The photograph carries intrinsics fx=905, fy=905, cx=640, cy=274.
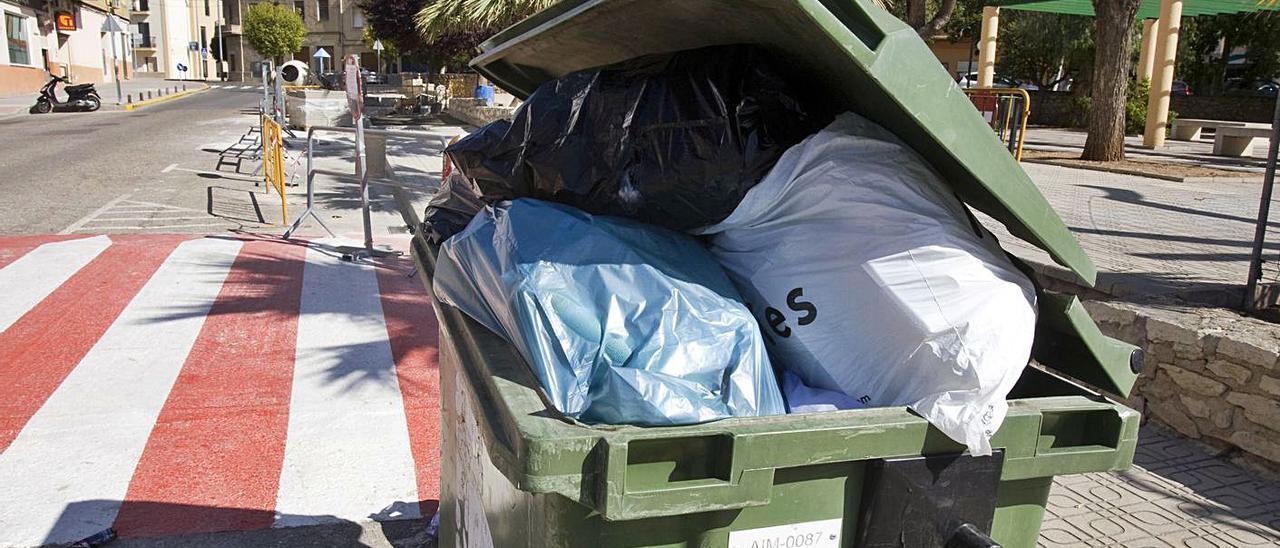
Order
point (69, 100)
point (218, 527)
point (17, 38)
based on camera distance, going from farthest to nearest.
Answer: point (17, 38)
point (69, 100)
point (218, 527)

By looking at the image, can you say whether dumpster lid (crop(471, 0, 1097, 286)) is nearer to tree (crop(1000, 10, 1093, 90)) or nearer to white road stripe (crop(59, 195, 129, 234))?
white road stripe (crop(59, 195, 129, 234))

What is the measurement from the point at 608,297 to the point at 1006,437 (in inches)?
33.4

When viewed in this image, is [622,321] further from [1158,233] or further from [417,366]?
[1158,233]

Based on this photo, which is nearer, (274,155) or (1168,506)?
(1168,506)

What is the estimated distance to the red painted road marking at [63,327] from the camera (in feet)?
15.5

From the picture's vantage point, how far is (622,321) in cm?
182

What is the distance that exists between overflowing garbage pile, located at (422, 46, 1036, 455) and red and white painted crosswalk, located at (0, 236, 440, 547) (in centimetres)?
202

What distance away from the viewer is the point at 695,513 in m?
1.67

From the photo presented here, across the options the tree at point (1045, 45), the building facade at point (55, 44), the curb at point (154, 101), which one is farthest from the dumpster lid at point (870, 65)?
the tree at point (1045, 45)

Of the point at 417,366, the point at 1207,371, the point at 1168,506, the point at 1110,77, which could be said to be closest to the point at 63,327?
the point at 417,366

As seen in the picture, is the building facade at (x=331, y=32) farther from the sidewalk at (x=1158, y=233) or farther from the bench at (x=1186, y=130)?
the sidewalk at (x=1158, y=233)

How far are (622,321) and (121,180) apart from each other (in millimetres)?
13467

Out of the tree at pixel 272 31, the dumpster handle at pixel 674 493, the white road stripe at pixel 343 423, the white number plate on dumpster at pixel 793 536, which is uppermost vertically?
the tree at pixel 272 31

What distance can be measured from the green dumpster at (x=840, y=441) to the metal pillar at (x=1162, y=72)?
19784 millimetres
